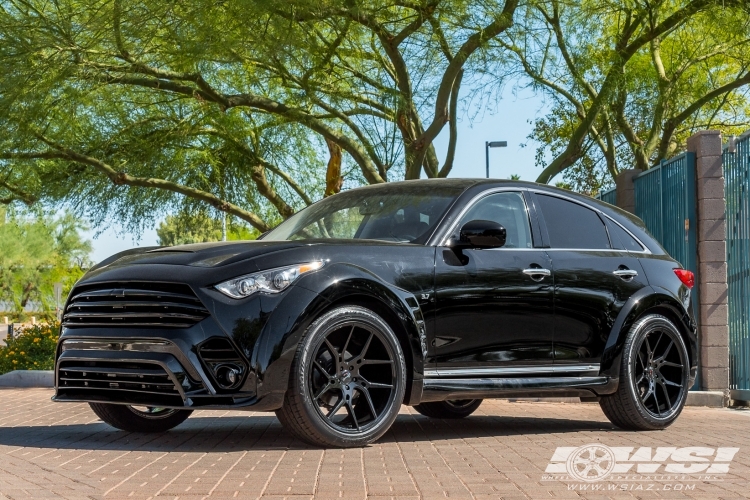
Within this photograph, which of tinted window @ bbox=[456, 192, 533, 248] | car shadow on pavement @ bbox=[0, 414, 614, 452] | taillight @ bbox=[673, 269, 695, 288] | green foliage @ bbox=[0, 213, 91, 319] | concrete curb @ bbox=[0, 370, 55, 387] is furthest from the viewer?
green foliage @ bbox=[0, 213, 91, 319]

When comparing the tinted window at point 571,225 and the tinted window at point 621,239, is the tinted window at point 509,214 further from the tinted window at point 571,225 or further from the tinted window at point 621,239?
the tinted window at point 621,239

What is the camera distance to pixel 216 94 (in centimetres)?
1630

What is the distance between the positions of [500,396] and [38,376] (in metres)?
9.23

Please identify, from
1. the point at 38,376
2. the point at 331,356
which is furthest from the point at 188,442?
the point at 38,376

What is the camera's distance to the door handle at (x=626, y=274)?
9.04 m

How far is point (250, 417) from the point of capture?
33.9 feet

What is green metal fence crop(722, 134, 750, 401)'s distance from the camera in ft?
41.6

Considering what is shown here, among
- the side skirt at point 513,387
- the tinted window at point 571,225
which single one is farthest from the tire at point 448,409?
the tinted window at point 571,225

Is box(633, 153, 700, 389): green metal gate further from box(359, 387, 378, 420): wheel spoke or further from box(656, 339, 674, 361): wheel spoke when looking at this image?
box(359, 387, 378, 420): wheel spoke

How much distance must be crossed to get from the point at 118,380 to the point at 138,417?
131cm

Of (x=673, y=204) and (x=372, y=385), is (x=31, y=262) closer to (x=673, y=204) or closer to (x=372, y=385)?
(x=673, y=204)

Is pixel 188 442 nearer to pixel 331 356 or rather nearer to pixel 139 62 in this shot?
pixel 331 356

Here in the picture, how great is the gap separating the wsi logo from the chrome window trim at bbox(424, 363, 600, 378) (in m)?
0.75

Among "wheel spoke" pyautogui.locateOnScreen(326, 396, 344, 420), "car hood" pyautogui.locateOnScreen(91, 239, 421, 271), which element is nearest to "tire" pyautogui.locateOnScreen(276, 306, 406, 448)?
"wheel spoke" pyautogui.locateOnScreen(326, 396, 344, 420)
